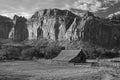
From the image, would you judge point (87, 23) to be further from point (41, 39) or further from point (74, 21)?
point (41, 39)

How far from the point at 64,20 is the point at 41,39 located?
30.6m

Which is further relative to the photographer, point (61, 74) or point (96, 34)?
point (96, 34)

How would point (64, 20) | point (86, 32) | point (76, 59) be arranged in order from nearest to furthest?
point (76, 59), point (86, 32), point (64, 20)

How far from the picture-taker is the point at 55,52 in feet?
286

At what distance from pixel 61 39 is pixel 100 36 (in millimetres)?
39578

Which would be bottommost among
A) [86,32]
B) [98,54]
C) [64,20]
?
[98,54]

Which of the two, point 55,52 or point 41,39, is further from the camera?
point 41,39

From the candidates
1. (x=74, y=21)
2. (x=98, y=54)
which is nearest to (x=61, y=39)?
(x=74, y=21)

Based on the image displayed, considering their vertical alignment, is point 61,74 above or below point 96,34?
below

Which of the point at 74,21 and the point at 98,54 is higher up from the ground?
the point at 74,21

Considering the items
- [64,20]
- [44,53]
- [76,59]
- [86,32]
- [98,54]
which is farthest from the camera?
[64,20]

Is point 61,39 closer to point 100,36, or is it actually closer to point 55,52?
point 100,36

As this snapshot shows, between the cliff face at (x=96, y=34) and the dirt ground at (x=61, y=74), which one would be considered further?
the cliff face at (x=96, y=34)

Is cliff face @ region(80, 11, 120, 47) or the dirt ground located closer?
the dirt ground
